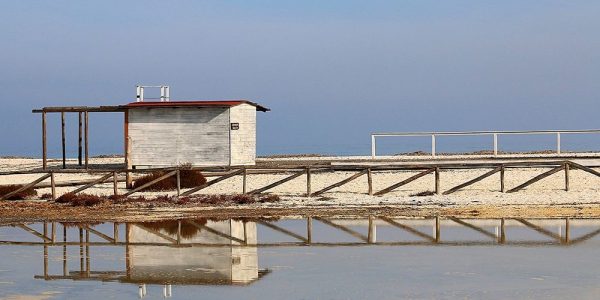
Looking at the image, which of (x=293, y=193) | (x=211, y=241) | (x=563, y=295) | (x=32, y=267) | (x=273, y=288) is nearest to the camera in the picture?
(x=563, y=295)

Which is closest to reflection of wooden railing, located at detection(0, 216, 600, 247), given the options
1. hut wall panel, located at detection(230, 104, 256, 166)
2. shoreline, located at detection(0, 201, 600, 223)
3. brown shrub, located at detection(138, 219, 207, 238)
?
brown shrub, located at detection(138, 219, 207, 238)

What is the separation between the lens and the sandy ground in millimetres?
29328

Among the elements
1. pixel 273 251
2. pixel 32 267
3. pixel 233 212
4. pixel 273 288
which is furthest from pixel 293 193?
pixel 273 288

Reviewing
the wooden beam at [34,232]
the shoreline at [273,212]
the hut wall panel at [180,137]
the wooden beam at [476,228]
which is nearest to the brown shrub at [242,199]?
the shoreline at [273,212]

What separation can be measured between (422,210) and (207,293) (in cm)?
1379

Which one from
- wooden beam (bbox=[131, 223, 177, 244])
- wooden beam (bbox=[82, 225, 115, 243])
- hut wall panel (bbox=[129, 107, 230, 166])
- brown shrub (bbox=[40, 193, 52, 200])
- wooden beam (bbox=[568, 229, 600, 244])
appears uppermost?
hut wall panel (bbox=[129, 107, 230, 166])

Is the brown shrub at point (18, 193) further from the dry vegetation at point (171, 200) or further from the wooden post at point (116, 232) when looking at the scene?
the wooden post at point (116, 232)

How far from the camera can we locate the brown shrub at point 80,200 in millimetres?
31031

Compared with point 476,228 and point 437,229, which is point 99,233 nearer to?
point 437,229

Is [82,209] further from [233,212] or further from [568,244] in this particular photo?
[568,244]

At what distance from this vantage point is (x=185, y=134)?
141 ft

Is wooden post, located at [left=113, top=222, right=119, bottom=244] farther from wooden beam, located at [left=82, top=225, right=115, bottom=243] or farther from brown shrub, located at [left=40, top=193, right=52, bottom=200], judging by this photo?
brown shrub, located at [left=40, top=193, right=52, bottom=200]

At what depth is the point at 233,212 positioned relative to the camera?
28766 mm

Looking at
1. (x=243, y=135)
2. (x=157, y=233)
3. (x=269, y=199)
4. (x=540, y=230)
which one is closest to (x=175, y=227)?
(x=157, y=233)
